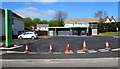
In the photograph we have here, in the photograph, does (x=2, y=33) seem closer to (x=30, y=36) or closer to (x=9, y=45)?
(x=30, y=36)

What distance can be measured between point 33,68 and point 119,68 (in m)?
3.89

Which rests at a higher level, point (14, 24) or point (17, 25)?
point (14, 24)

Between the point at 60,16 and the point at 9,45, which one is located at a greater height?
the point at 60,16

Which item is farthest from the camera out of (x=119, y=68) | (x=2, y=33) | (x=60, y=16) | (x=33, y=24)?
(x=33, y=24)

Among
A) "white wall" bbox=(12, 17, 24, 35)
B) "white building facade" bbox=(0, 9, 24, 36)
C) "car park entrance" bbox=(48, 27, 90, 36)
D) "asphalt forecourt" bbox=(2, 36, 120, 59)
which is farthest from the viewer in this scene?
"car park entrance" bbox=(48, 27, 90, 36)

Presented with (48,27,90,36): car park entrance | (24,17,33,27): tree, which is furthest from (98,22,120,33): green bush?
(24,17,33,27): tree

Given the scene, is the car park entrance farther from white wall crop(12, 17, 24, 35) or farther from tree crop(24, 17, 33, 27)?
tree crop(24, 17, 33, 27)

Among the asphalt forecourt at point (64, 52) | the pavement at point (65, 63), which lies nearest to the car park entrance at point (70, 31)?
the asphalt forecourt at point (64, 52)

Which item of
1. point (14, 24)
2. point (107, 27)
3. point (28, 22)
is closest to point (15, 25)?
point (14, 24)

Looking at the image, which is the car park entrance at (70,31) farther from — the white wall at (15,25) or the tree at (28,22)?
the tree at (28,22)

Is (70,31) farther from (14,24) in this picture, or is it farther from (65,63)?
(65,63)

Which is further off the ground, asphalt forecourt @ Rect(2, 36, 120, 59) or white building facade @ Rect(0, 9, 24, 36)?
white building facade @ Rect(0, 9, 24, 36)

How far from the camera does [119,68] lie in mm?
7469

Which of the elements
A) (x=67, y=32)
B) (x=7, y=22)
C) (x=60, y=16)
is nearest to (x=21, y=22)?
(x=67, y=32)
